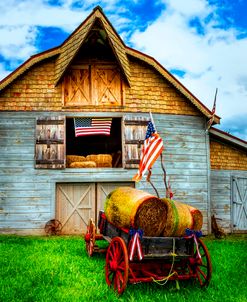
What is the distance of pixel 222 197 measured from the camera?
15906 mm

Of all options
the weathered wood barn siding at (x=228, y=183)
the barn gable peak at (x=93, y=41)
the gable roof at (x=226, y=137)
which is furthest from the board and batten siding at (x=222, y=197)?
the barn gable peak at (x=93, y=41)

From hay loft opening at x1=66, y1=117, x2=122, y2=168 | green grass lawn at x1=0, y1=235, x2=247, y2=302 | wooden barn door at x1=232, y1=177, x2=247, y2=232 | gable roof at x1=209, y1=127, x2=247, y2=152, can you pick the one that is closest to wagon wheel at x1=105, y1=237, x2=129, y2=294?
green grass lawn at x1=0, y1=235, x2=247, y2=302

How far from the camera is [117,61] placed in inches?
557

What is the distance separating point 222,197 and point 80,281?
394 inches

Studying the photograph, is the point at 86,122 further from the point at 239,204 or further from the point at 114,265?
the point at 114,265

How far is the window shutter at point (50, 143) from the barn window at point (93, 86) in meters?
0.87

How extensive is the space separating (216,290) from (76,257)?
144 inches

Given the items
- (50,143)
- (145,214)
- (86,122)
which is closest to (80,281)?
(145,214)

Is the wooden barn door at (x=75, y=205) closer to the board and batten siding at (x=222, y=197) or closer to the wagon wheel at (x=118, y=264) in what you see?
the board and batten siding at (x=222, y=197)

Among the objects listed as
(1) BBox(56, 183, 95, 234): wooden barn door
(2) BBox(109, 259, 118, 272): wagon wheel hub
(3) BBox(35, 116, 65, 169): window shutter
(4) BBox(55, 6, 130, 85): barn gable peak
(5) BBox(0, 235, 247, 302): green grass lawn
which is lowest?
(5) BBox(0, 235, 247, 302): green grass lawn

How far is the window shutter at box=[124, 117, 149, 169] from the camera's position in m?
14.2

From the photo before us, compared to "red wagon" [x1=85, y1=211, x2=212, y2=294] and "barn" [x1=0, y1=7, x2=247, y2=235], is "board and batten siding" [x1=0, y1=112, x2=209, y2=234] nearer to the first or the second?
"barn" [x1=0, y1=7, x2=247, y2=235]

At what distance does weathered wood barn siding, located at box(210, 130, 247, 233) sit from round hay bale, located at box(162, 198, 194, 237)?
9.07 metres

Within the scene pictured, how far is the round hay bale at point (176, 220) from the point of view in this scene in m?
6.77
